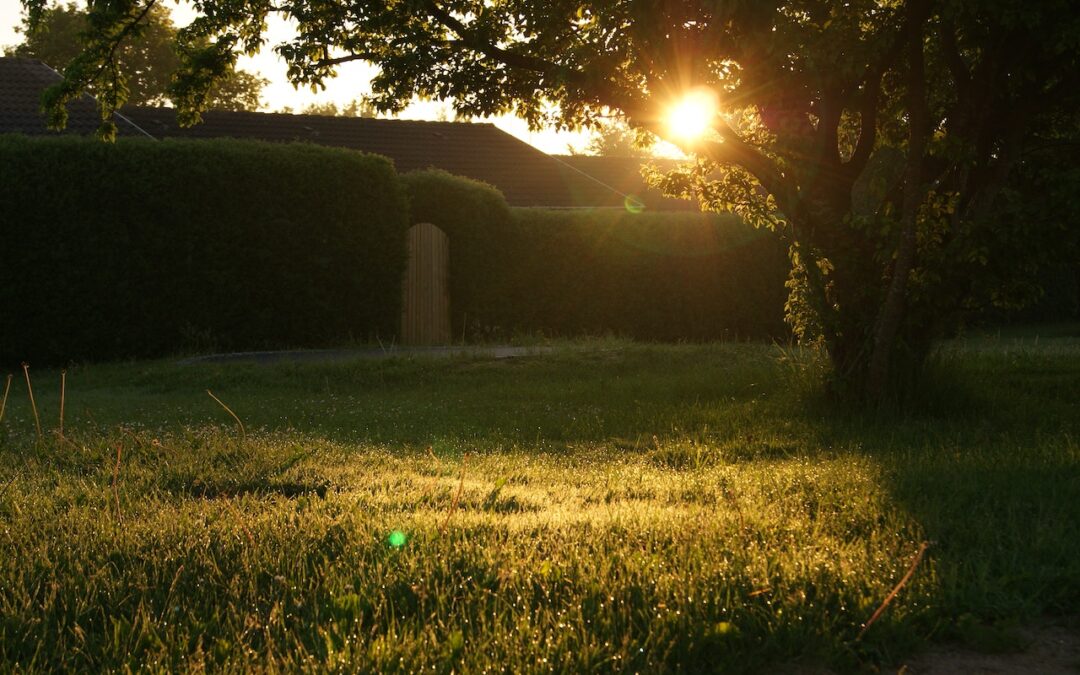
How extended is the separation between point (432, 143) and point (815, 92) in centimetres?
2236

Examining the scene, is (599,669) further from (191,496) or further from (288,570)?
(191,496)

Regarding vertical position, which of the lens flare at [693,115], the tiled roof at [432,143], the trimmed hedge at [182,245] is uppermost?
the tiled roof at [432,143]

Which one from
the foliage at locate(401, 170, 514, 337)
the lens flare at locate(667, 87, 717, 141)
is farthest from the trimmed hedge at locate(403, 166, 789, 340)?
Result: the lens flare at locate(667, 87, 717, 141)

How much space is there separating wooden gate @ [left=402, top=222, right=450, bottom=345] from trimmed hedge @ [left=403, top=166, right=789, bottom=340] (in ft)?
0.73

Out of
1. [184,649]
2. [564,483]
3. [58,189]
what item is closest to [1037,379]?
[564,483]

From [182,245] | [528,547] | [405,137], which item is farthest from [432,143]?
[528,547]

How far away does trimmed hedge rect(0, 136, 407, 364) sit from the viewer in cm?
1642

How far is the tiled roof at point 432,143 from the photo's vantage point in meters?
29.4

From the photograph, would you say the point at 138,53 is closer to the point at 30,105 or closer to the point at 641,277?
the point at 30,105

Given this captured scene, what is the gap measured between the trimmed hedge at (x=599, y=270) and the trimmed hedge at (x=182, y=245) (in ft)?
8.05

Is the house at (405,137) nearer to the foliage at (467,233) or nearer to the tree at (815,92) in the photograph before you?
the foliage at (467,233)

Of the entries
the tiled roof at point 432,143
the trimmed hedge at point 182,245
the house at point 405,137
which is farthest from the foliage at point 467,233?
the tiled roof at point 432,143

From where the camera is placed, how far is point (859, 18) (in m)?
9.84

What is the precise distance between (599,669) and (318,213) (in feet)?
52.1
